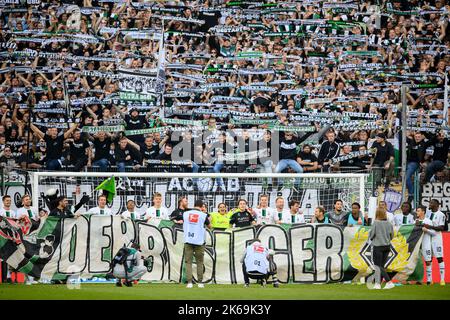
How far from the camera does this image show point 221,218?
19.0 metres

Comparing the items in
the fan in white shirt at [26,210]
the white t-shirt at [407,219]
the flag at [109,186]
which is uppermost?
the flag at [109,186]

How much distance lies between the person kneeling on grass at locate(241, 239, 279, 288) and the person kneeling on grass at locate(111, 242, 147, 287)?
6.45ft

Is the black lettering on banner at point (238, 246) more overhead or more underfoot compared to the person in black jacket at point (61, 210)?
more underfoot

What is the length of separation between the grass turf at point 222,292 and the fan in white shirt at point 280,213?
5.94 ft

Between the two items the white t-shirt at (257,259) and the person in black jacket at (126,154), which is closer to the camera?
the white t-shirt at (257,259)

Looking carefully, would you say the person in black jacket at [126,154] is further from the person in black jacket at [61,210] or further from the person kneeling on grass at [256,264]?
the person kneeling on grass at [256,264]

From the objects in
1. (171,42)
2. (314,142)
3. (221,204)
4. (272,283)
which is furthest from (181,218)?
(171,42)

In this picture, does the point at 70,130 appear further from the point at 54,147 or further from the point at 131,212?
the point at 131,212

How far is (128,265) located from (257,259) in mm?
2472

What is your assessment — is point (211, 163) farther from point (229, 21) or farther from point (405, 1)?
point (405, 1)

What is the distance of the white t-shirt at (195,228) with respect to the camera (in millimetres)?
17438

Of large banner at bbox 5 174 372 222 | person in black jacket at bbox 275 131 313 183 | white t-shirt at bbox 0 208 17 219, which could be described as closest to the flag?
large banner at bbox 5 174 372 222

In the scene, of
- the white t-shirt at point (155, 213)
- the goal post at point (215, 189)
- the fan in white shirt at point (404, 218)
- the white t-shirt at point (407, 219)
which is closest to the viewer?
the white t-shirt at point (155, 213)

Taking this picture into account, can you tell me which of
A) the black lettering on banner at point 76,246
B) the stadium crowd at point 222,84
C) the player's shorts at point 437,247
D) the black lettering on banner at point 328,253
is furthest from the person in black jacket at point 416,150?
the black lettering on banner at point 76,246
